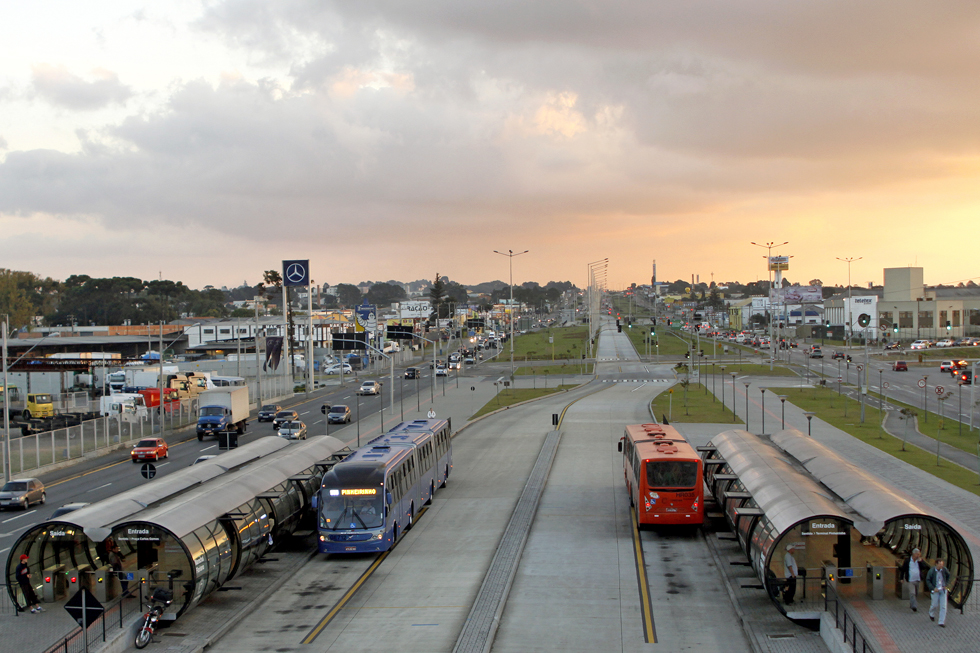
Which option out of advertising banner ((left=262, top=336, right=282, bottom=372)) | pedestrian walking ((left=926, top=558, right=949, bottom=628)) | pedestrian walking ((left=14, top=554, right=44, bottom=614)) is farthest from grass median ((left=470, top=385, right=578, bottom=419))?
pedestrian walking ((left=926, top=558, right=949, bottom=628))

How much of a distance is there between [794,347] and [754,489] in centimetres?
12407

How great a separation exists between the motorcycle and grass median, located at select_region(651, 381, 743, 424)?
36.4 metres

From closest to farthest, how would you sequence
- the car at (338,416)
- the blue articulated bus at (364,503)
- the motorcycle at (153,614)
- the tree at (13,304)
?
the motorcycle at (153,614), the blue articulated bus at (364,503), the car at (338,416), the tree at (13,304)

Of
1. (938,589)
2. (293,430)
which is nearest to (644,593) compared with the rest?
(938,589)

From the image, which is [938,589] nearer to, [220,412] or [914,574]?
[914,574]

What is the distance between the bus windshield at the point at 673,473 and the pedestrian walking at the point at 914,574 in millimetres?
7308

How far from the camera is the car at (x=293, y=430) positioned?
1943 inches

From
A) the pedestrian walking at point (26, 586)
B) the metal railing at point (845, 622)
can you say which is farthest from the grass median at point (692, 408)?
the pedestrian walking at point (26, 586)

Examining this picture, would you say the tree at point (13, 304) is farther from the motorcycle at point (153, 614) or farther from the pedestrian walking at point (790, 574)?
the pedestrian walking at point (790, 574)

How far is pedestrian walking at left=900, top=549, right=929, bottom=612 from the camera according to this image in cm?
1548

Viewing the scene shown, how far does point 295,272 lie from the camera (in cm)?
7794

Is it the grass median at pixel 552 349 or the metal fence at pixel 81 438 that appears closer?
the metal fence at pixel 81 438

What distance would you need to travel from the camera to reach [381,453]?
24.1m

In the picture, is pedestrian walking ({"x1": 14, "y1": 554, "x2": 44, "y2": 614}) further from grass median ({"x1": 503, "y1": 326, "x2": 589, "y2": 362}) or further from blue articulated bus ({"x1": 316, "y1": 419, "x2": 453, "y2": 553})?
grass median ({"x1": 503, "y1": 326, "x2": 589, "y2": 362})
